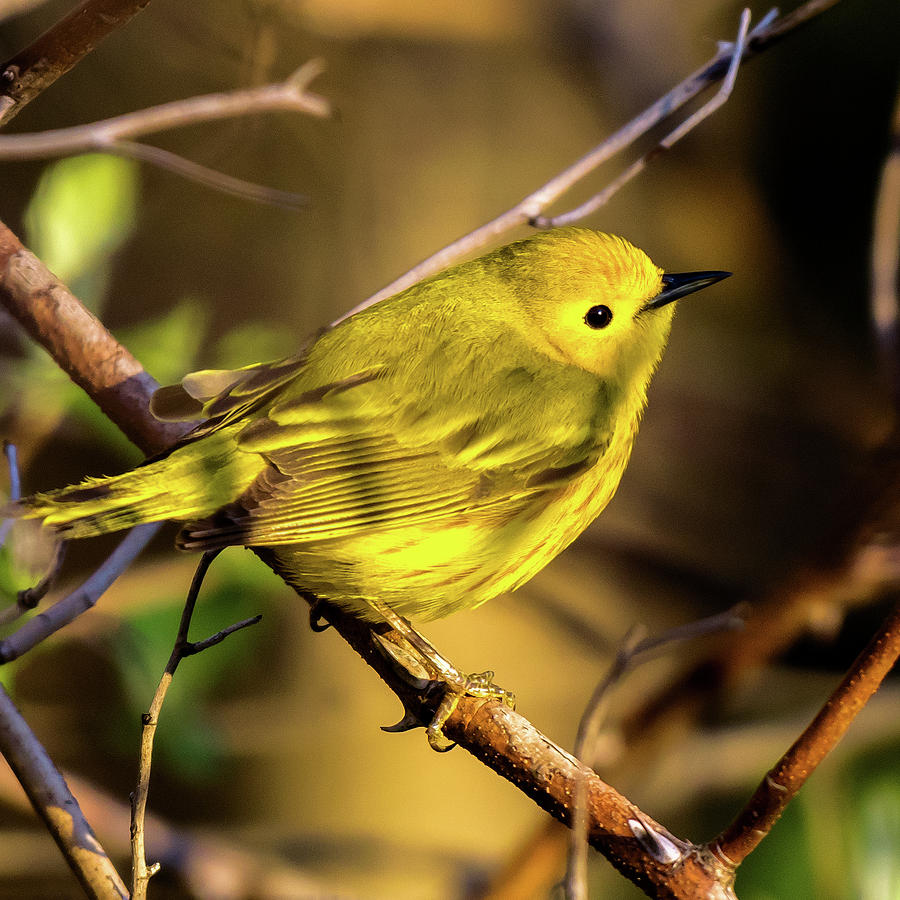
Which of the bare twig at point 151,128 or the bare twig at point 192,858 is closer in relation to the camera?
the bare twig at point 151,128

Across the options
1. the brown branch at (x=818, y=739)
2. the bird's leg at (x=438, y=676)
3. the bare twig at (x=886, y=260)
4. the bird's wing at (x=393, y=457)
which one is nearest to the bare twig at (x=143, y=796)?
the bird's wing at (x=393, y=457)

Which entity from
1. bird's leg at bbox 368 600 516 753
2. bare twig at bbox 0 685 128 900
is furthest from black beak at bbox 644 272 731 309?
bare twig at bbox 0 685 128 900

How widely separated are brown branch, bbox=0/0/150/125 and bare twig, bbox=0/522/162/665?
2.81 feet

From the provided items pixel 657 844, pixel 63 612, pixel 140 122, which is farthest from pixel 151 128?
pixel 657 844

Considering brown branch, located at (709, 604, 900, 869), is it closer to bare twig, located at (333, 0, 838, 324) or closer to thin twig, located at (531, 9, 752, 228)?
thin twig, located at (531, 9, 752, 228)

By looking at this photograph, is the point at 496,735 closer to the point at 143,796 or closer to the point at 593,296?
the point at 143,796

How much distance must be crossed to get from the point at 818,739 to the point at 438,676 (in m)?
1.11

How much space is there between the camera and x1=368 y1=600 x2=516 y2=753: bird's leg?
2223 millimetres

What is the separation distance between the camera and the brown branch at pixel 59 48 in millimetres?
1817

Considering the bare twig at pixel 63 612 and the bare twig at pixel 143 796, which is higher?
the bare twig at pixel 63 612

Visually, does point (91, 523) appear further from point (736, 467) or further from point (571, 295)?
point (736, 467)

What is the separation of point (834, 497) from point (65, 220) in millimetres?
3750

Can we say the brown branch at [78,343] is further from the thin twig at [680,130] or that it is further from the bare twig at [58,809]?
the thin twig at [680,130]

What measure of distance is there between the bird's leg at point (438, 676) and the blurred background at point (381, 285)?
16.5 inches
